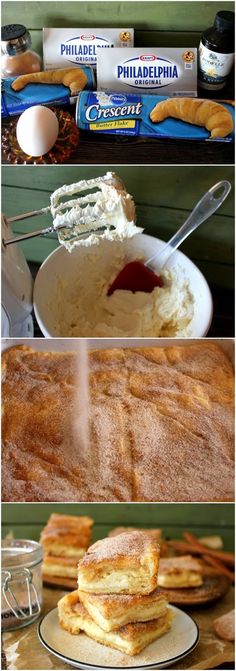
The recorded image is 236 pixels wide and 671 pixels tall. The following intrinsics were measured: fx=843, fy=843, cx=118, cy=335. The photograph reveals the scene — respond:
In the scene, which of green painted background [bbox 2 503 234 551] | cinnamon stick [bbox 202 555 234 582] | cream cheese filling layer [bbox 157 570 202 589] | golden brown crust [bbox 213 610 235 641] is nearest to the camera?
golden brown crust [bbox 213 610 235 641]

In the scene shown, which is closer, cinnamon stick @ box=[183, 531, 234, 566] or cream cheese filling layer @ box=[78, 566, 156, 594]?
cream cheese filling layer @ box=[78, 566, 156, 594]

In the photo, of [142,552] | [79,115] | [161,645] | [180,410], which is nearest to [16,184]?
[79,115]

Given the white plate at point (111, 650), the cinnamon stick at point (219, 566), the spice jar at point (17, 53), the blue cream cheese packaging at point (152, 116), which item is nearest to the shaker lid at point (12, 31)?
the spice jar at point (17, 53)

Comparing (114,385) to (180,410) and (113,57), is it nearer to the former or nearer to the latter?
(180,410)

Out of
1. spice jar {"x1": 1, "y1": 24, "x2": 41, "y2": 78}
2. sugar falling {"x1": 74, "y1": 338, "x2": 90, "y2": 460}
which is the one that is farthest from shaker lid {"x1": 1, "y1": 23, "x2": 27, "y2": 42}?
sugar falling {"x1": 74, "y1": 338, "x2": 90, "y2": 460}

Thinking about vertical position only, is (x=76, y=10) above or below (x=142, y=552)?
above

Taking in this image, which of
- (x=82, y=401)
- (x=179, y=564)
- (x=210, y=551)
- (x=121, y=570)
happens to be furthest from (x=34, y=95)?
(x=210, y=551)

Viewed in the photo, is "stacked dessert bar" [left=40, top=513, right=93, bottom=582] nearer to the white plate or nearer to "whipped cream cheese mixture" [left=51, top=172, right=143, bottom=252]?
the white plate
